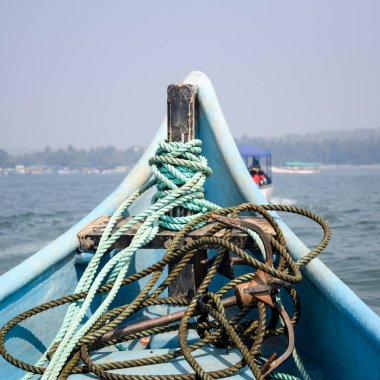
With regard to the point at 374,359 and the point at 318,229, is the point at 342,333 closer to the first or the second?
the point at 374,359

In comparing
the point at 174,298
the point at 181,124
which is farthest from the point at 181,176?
the point at 174,298

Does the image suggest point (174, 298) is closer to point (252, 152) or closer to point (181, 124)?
point (181, 124)

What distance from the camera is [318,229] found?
32.9ft

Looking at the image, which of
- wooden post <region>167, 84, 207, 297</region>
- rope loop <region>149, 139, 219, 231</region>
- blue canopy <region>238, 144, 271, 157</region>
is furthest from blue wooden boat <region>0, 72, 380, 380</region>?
blue canopy <region>238, 144, 271, 157</region>

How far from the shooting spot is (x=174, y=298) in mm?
2178

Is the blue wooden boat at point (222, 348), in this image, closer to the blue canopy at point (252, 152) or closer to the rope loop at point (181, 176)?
the rope loop at point (181, 176)

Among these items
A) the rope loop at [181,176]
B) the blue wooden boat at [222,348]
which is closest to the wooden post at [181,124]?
the rope loop at [181,176]

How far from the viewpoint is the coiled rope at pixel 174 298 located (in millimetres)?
1874

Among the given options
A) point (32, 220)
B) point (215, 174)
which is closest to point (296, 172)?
point (32, 220)

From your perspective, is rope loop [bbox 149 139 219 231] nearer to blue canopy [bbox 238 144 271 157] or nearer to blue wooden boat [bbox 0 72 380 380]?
blue wooden boat [bbox 0 72 380 380]

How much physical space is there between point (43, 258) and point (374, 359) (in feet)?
4.72

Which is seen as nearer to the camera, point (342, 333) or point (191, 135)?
point (342, 333)

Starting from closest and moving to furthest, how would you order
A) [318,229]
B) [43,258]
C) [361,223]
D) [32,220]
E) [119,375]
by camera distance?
1. [119,375]
2. [43,258]
3. [318,229]
4. [361,223]
5. [32,220]

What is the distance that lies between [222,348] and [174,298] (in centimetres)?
28
